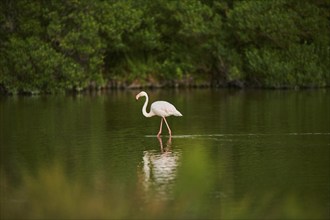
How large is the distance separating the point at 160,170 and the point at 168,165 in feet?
2.47

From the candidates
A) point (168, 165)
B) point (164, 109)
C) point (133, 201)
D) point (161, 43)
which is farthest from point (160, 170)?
point (161, 43)

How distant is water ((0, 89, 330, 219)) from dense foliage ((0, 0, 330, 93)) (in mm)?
13293

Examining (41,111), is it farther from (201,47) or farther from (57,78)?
(201,47)

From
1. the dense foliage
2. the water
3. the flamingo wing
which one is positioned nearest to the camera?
the water

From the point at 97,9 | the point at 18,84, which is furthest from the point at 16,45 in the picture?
the point at 97,9

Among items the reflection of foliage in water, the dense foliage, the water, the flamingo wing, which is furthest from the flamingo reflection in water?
the dense foliage

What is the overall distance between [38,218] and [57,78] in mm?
34162

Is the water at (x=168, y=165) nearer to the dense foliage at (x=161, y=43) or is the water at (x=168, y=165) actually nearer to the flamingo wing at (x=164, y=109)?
the flamingo wing at (x=164, y=109)

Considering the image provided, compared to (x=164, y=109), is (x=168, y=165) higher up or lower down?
lower down

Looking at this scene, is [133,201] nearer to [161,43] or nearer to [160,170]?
[160,170]

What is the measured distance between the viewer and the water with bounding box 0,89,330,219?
46.8 feet

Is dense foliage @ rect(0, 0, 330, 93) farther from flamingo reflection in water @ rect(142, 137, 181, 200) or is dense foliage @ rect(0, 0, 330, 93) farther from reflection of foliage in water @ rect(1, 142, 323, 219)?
reflection of foliage in water @ rect(1, 142, 323, 219)

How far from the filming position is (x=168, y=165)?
18562 millimetres

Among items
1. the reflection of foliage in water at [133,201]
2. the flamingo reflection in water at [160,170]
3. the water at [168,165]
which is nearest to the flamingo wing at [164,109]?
the water at [168,165]
